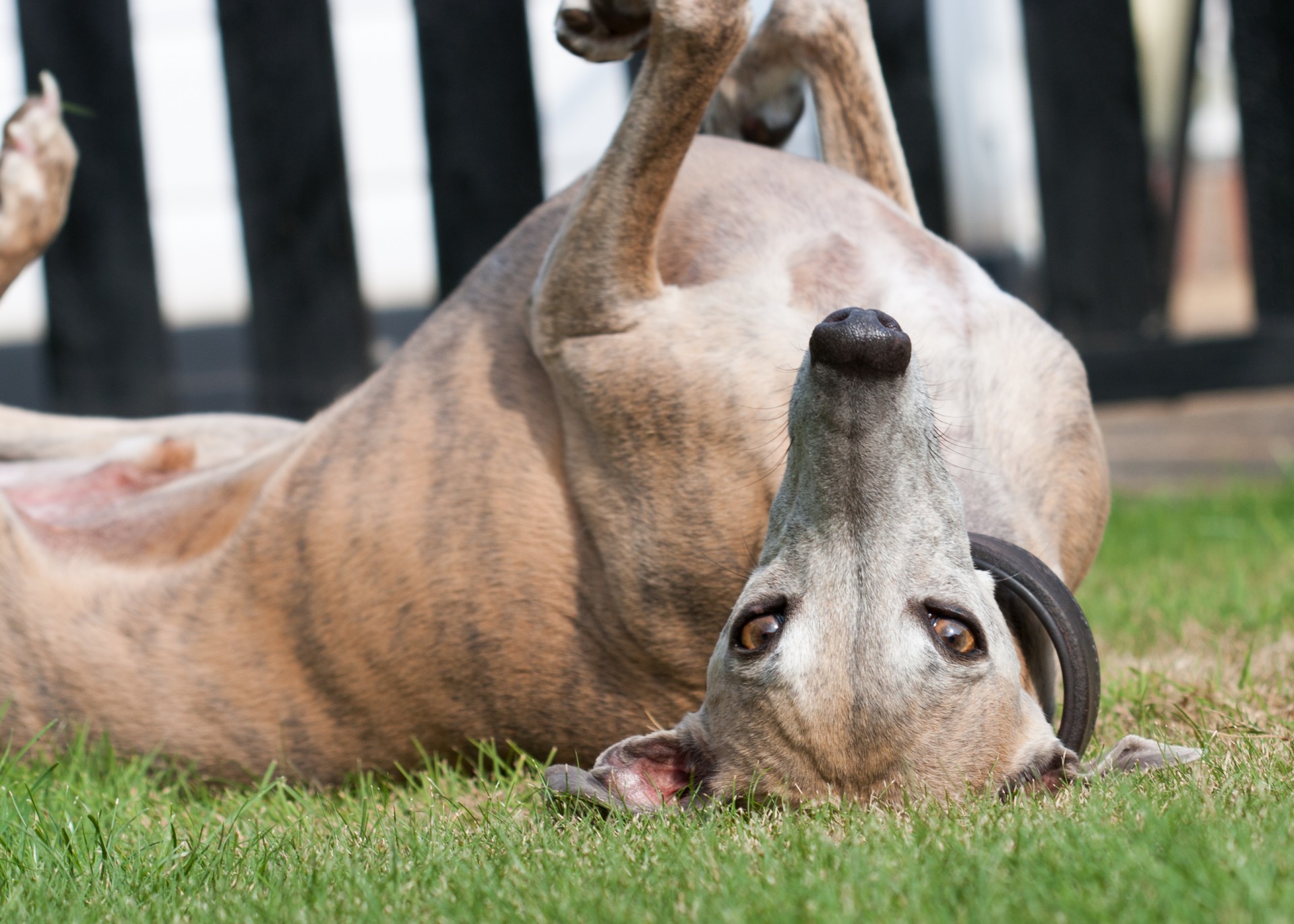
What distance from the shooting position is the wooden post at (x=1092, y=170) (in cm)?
528

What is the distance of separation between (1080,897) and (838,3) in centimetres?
227

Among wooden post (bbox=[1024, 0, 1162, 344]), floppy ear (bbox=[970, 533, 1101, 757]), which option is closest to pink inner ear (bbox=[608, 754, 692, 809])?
floppy ear (bbox=[970, 533, 1101, 757])

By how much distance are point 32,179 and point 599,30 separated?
5.30 ft

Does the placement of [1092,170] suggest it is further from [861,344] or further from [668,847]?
[668,847]

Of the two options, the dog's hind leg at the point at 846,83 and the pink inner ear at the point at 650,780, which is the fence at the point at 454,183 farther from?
the pink inner ear at the point at 650,780

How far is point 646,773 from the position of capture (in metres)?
2.05

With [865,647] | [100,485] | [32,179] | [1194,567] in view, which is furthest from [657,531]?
[1194,567]

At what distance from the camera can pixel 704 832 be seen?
178 centimetres

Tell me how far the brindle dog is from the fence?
2234mm

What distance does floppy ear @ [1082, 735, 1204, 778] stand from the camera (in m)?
1.92

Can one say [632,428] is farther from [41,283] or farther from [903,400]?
[41,283]

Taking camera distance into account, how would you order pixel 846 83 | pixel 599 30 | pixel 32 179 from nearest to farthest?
pixel 599 30
pixel 846 83
pixel 32 179

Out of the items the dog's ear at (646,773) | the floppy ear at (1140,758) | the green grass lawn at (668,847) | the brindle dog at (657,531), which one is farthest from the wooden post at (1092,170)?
the dog's ear at (646,773)

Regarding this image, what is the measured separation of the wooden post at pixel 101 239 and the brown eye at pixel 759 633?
3806 millimetres
